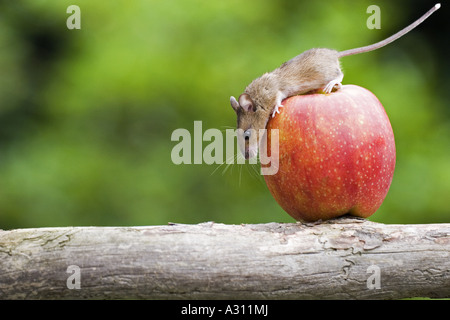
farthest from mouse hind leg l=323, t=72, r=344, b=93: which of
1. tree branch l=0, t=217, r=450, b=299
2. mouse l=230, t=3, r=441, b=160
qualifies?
tree branch l=0, t=217, r=450, b=299

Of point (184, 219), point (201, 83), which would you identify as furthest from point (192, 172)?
point (201, 83)

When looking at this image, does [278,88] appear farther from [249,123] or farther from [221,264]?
[221,264]

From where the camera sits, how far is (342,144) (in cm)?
172

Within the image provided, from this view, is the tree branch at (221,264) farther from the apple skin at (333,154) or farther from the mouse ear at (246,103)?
the mouse ear at (246,103)

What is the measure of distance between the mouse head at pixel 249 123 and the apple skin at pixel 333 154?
122 mm

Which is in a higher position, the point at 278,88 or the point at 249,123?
the point at 278,88

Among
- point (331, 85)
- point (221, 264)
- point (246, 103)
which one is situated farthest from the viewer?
point (246, 103)

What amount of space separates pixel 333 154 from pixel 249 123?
14.4 inches

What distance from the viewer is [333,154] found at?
1720 millimetres

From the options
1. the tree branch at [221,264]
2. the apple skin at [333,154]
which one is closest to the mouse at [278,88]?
Result: the apple skin at [333,154]

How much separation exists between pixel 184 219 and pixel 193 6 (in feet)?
3.44

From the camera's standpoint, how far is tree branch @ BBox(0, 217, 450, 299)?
162 cm

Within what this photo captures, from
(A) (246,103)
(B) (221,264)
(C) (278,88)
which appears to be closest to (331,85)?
(C) (278,88)

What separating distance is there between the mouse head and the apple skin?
0.12 m
